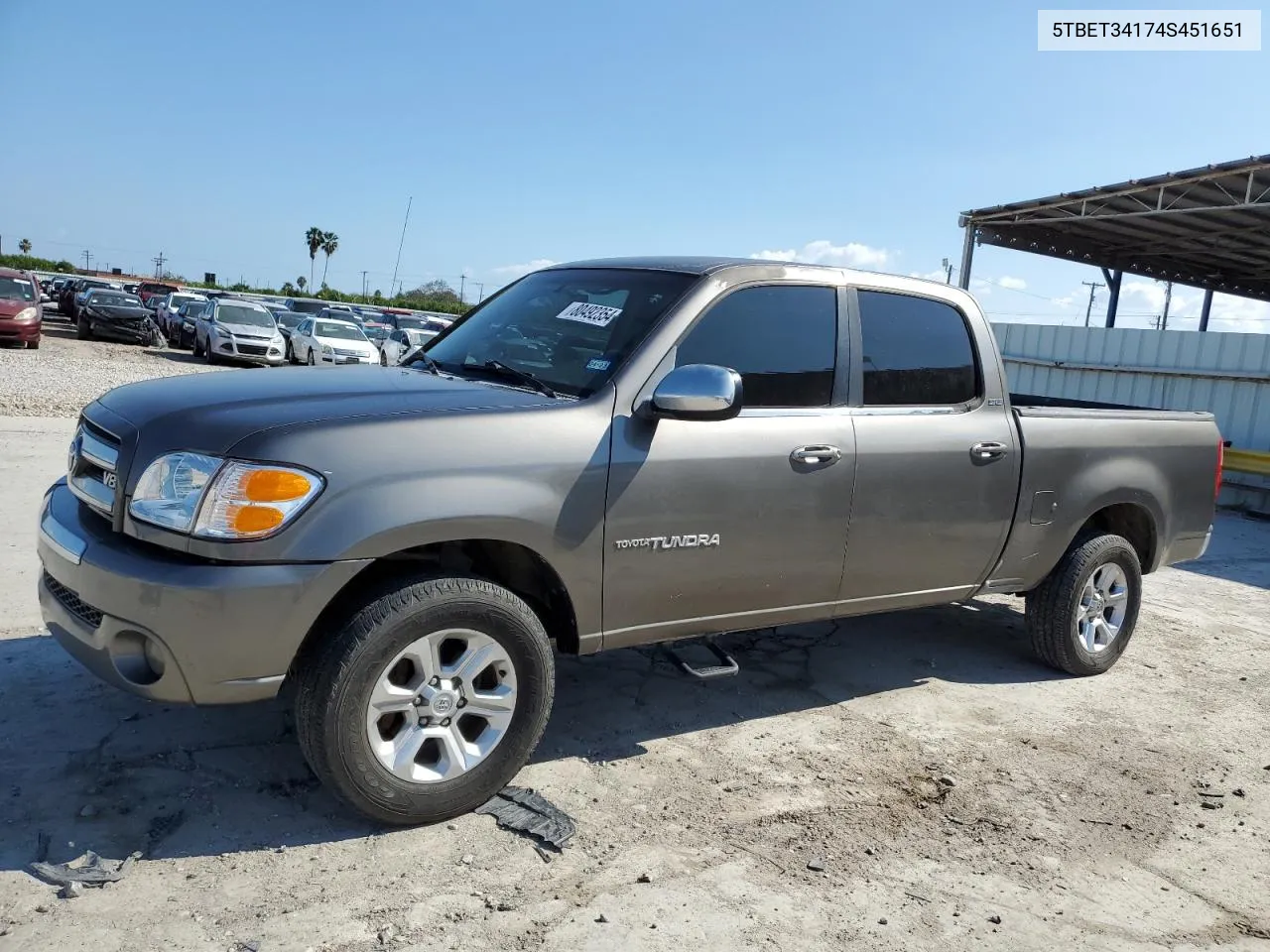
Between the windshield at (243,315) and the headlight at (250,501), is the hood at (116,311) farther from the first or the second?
the headlight at (250,501)

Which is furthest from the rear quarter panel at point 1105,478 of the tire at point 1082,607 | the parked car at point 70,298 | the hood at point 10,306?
the parked car at point 70,298

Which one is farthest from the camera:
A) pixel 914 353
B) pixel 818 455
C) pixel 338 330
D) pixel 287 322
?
pixel 287 322

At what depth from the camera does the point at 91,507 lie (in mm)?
3371

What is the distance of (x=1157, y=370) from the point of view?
15.5 m

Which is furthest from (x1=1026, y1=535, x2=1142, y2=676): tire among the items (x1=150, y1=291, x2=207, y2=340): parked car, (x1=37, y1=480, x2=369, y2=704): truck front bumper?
(x1=150, y1=291, x2=207, y2=340): parked car

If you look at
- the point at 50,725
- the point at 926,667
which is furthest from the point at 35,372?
the point at 926,667

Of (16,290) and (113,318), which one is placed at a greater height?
(16,290)

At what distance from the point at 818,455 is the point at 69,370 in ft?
58.1

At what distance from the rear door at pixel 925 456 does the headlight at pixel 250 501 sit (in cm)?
228

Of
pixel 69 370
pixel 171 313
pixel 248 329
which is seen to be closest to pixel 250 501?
pixel 69 370

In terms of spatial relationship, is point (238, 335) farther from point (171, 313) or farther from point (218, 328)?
point (171, 313)

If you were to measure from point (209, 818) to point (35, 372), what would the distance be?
53.2 feet

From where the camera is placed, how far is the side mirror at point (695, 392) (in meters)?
3.53

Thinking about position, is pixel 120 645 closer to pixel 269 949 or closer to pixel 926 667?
pixel 269 949
